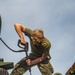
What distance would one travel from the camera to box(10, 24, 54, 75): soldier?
790 cm

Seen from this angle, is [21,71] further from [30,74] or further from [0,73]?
[0,73]

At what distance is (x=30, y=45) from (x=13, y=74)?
76 cm

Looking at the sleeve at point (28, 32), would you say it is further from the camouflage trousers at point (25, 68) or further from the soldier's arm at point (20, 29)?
the camouflage trousers at point (25, 68)

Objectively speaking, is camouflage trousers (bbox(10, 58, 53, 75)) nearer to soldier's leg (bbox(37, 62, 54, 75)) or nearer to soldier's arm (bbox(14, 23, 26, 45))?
soldier's leg (bbox(37, 62, 54, 75))

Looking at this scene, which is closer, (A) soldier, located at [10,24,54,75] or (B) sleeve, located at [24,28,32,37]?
(A) soldier, located at [10,24,54,75]

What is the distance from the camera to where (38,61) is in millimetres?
7887

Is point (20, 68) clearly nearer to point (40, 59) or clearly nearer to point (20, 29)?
point (40, 59)

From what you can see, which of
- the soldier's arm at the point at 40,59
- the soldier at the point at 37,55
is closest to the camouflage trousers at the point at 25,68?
the soldier at the point at 37,55

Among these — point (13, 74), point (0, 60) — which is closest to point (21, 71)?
point (13, 74)

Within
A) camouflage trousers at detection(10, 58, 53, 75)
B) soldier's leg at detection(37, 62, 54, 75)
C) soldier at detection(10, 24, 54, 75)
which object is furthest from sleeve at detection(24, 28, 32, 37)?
soldier's leg at detection(37, 62, 54, 75)

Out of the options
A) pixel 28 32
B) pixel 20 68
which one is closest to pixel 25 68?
pixel 20 68

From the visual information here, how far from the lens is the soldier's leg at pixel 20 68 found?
26.0 ft

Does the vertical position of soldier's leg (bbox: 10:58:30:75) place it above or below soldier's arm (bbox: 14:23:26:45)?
below

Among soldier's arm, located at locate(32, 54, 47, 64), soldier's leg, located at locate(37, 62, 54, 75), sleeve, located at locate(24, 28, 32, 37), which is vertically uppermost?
sleeve, located at locate(24, 28, 32, 37)
